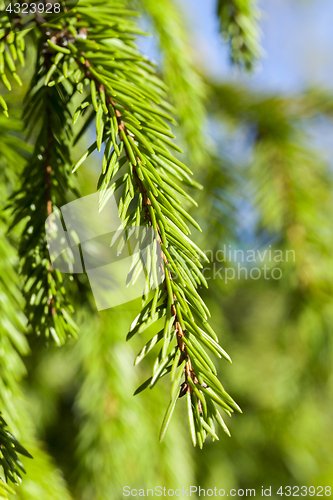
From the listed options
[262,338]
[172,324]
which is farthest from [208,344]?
[262,338]

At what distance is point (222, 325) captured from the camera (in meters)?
0.87

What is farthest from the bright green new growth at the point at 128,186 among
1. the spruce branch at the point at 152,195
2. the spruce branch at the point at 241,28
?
the spruce branch at the point at 241,28

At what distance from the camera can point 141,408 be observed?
1.90 feet

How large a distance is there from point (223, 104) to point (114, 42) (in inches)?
22.3

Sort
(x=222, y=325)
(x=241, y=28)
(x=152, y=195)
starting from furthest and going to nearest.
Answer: (x=222, y=325)
(x=241, y=28)
(x=152, y=195)

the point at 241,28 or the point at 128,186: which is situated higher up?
the point at 241,28

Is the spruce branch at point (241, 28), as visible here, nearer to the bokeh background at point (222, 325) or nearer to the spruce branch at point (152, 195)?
the bokeh background at point (222, 325)

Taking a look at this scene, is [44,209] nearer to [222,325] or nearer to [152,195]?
[152,195]

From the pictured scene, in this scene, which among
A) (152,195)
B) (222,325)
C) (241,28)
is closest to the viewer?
(152,195)

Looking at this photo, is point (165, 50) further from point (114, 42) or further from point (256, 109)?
point (256, 109)

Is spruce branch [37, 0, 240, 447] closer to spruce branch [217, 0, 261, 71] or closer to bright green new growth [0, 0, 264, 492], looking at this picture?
bright green new growth [0, 0, 264, 492]

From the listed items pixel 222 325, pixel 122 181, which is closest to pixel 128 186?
pixel 122 181

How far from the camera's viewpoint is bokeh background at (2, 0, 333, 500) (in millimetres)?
533

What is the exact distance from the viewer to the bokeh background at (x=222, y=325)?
1.75 ft
